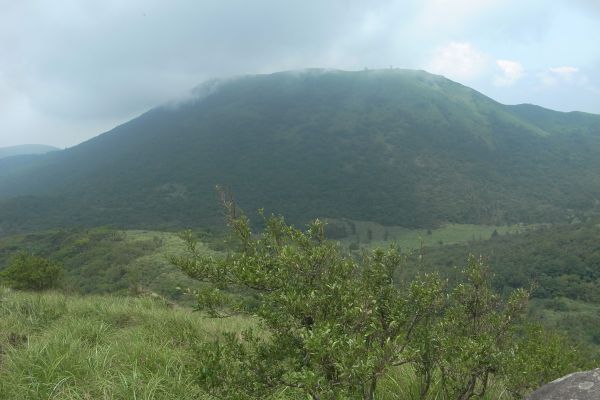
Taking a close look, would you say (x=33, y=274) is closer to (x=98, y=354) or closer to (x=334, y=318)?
(x=98, y=354)

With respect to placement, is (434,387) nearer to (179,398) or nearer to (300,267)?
(300,267)

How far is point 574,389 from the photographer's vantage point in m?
3.73

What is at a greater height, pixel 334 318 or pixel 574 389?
pixel 334 318

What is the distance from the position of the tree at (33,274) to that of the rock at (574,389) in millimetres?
19573

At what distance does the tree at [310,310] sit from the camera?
299 centimetres

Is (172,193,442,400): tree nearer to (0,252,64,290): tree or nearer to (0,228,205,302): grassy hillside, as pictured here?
(0,252,64,290): tree

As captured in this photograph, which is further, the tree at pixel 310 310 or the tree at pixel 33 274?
the tree at pixel 33 274

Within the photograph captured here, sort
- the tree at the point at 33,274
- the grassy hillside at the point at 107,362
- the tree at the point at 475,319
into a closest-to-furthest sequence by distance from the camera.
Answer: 1. the tree at the point at 475,319
2. the grassy hillside at the point at 107,362
3. the tree at the point at 33,274

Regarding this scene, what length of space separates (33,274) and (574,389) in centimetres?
2093

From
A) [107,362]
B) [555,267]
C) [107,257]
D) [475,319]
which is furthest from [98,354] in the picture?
[555,267]

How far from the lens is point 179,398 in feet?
15.4

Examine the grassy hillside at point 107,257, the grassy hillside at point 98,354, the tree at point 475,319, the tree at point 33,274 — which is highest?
the tree at point 475,319

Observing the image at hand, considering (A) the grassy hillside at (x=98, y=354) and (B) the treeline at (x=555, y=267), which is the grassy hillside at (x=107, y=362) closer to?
(A) the grassy hillside at (x=98, y=354)

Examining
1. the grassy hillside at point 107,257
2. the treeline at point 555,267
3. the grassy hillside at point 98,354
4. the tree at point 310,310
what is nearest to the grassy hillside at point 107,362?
the grassy hillside at point 98,354
